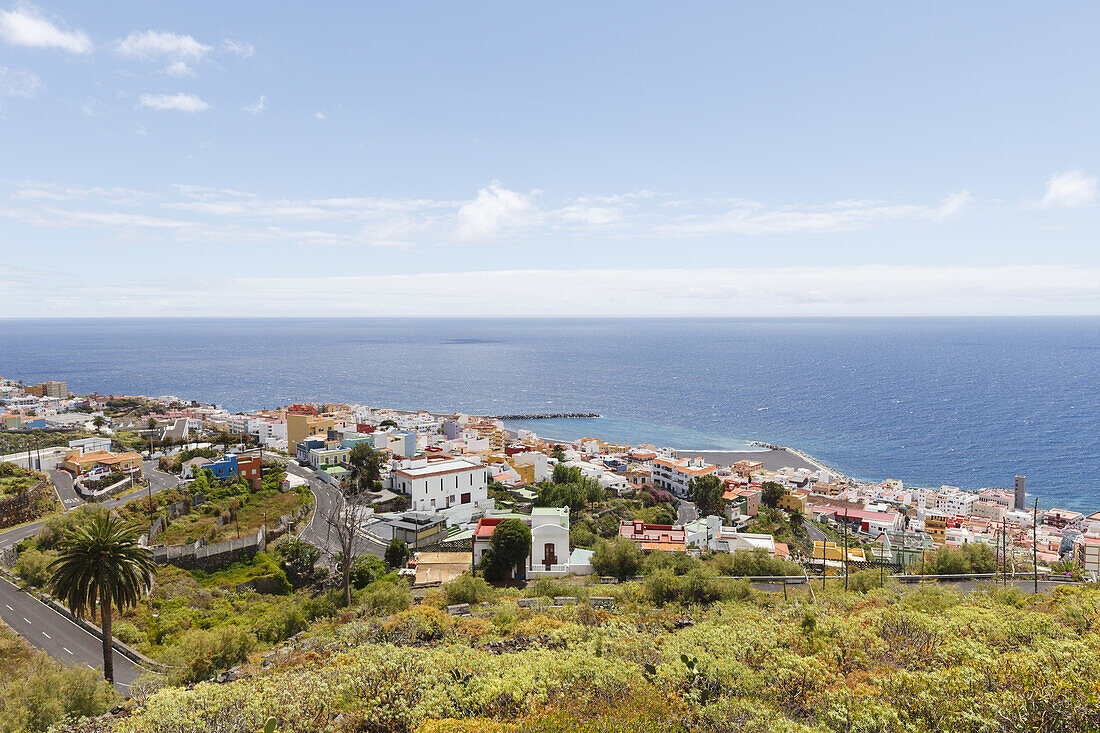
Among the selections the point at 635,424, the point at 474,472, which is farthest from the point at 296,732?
the point at 635,424

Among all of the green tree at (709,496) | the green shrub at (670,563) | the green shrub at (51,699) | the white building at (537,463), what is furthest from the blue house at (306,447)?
the green shrub at (51,699)

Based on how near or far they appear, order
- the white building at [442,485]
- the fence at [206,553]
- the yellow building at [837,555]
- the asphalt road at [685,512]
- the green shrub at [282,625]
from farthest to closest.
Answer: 1. the asphalt road at [685,512]
2. the white building at [442,485]
3. the yellow building at [837,555]
4. the fence at [206,553]
5. the green shrub at [282,625]

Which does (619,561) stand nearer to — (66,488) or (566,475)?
(566,475)

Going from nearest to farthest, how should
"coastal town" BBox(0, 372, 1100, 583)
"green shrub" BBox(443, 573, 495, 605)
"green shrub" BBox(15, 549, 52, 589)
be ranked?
"green shrub" BBox(443, 573, 495, 605) → "green shrub" BBox(15, 549, 52, 589) → "coastal town" BBox(0, 372, 1100, 583)

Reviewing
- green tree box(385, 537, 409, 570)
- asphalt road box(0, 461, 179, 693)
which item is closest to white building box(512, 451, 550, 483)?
green tree box(385, 537, 409, 570)

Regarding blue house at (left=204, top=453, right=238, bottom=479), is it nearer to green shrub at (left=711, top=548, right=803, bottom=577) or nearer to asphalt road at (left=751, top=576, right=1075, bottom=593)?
green shrub at (left=711, top=548, right=803, bottom=577)

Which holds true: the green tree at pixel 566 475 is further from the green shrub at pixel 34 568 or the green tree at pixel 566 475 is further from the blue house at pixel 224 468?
the green shrub at pixel 34 568

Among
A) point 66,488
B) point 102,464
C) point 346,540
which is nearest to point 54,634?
point 346,540
